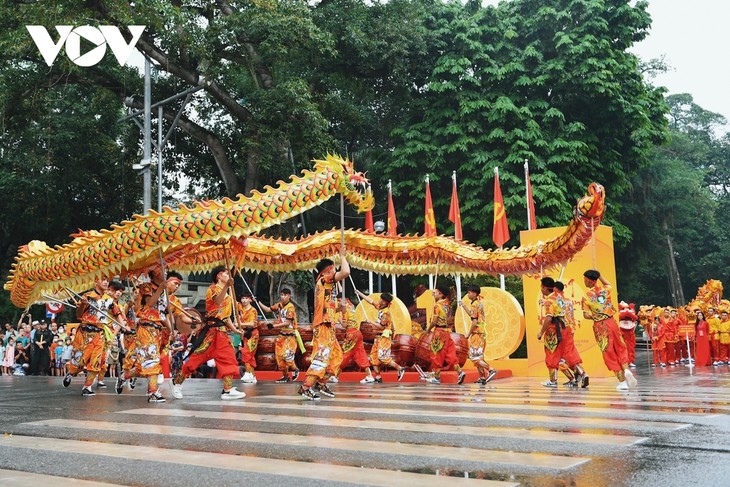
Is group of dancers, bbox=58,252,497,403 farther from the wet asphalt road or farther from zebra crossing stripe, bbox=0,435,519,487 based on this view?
zebra crossing stripe, bbox=0,435,519,487

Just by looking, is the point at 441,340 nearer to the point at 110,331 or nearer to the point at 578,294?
the point at 578,294

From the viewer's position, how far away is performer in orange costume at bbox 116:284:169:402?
11.0 m

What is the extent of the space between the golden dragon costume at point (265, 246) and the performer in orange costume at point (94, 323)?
343 mm

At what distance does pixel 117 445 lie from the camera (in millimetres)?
6656

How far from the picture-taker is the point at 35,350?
78.4 ft

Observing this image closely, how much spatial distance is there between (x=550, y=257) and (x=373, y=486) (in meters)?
9.21

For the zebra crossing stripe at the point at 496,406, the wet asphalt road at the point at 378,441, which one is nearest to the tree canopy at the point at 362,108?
the zebra crossing stripe at the point at 496,406

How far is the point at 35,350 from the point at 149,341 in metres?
14.8

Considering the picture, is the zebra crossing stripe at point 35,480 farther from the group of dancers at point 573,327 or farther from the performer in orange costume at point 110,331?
the group of dancers at point 573,327

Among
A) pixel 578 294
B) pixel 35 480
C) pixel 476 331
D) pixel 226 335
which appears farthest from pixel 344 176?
pixel 35 480

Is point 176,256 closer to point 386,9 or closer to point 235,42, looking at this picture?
point 235,42

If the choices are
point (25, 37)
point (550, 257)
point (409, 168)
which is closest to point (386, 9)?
point (409, 168)

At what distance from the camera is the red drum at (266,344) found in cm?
1767

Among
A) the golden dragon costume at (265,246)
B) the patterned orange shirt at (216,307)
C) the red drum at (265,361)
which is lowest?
the red drum at (265,361)
